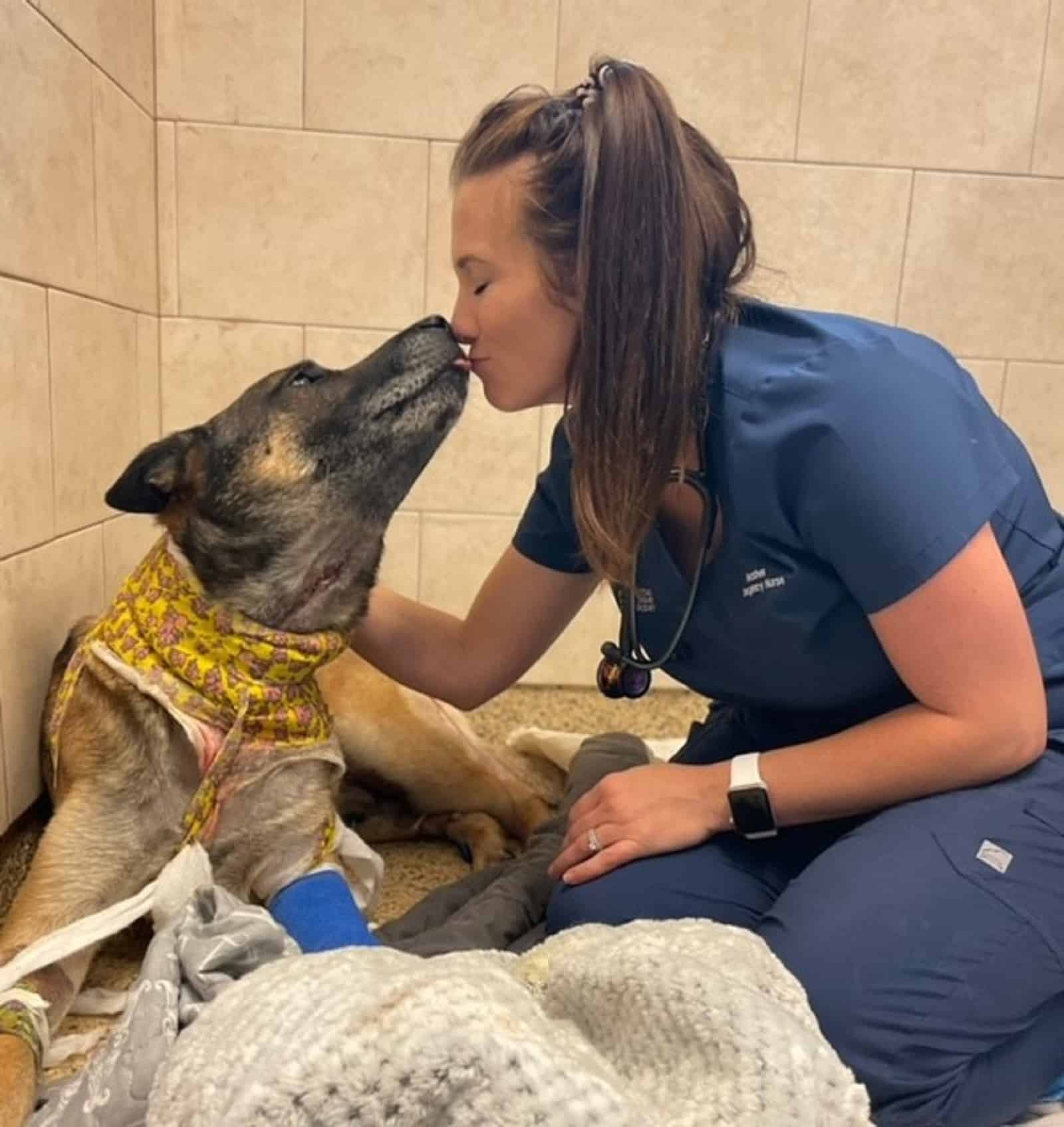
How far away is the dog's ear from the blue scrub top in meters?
0.59

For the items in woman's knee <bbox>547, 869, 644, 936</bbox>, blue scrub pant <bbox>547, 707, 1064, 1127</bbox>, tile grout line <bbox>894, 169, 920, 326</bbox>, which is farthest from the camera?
tile grout line <bbox>894, 169, 920, 326</bbox>

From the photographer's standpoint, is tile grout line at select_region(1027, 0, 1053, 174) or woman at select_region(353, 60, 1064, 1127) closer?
woman at select_region(353, 60, 1064, 1127)

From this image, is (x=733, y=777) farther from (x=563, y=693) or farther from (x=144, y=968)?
(x=563, y=693)

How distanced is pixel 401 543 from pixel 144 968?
154 cm

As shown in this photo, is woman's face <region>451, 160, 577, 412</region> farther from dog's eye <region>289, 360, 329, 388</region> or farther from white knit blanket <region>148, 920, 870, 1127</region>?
white knit blanket <region>148, 920, 870, 1127</region>

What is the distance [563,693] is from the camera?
2.49m

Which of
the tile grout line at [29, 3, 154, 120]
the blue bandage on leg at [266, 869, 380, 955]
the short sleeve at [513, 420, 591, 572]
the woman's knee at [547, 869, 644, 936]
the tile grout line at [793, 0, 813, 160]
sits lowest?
the blue bandage on leg at [266, 869, 380, 955]

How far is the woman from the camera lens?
100cm

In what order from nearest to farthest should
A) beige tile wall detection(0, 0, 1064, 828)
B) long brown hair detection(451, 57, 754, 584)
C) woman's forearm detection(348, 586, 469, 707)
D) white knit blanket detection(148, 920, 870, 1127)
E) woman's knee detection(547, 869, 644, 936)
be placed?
1. white knit blanket detection(148, 920, 870, 1127)
2. long brown hair detection(451, 57, 754, 584)
3. woman's knee detection(547, 869, 644, 936)
4. woman's forearm detection(348, 586, 469, 707)
5. beige tile wall detection(0, 0, 1064, 828)

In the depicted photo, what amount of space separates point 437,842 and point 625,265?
1.04 metres

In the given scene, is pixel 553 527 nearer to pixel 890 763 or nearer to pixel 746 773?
pixel 746 773

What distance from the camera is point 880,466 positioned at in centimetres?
102

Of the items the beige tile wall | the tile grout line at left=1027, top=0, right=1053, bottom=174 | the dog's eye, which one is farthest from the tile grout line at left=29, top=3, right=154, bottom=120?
the tile grout line at left=1027, top=0, right=1053, bottom=174

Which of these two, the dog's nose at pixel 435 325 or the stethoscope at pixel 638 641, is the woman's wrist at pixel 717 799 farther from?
the dog's nose at pixel 435 325
